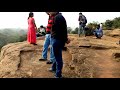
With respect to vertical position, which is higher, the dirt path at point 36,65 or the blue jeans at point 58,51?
the blue jeans at point 58,51

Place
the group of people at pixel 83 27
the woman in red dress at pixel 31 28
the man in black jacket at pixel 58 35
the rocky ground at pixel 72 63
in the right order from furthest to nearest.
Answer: the group of people at pixel 83 27
the woman in red dress at pixel 31 28
the rocky ground at pixel 72 63
the man in black jacket at pixel 58 35

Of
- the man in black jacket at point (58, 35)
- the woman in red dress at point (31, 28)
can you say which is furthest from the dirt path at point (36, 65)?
the woman in red dress at point (31, 28)

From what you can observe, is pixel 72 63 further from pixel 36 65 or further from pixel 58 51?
pixel 58 51

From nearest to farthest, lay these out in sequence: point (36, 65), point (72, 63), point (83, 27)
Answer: point (72, 63)
point (36, 65)
point (83, 27)

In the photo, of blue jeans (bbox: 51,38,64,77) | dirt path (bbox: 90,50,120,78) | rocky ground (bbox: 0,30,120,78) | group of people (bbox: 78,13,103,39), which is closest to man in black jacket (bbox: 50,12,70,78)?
blue jeans (bbox: 51,38,64,77)

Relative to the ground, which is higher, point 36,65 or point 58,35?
point 58,35

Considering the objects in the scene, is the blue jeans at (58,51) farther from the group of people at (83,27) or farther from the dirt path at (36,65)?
the group of people at (83,27)

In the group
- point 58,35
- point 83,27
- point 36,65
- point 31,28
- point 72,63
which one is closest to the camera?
point 58,35

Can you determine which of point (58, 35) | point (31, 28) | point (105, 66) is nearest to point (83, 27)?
point (31, 28)

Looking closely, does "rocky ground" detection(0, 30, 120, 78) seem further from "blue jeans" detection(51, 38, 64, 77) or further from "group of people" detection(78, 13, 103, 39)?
"group of people" detection(78, 13, 103, 39)

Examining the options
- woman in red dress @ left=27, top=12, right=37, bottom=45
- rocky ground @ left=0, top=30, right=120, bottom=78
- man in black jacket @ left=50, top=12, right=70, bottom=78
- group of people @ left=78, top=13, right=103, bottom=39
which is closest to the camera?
man in black jacket @ left=50, top=12, right=70, bottom=78
